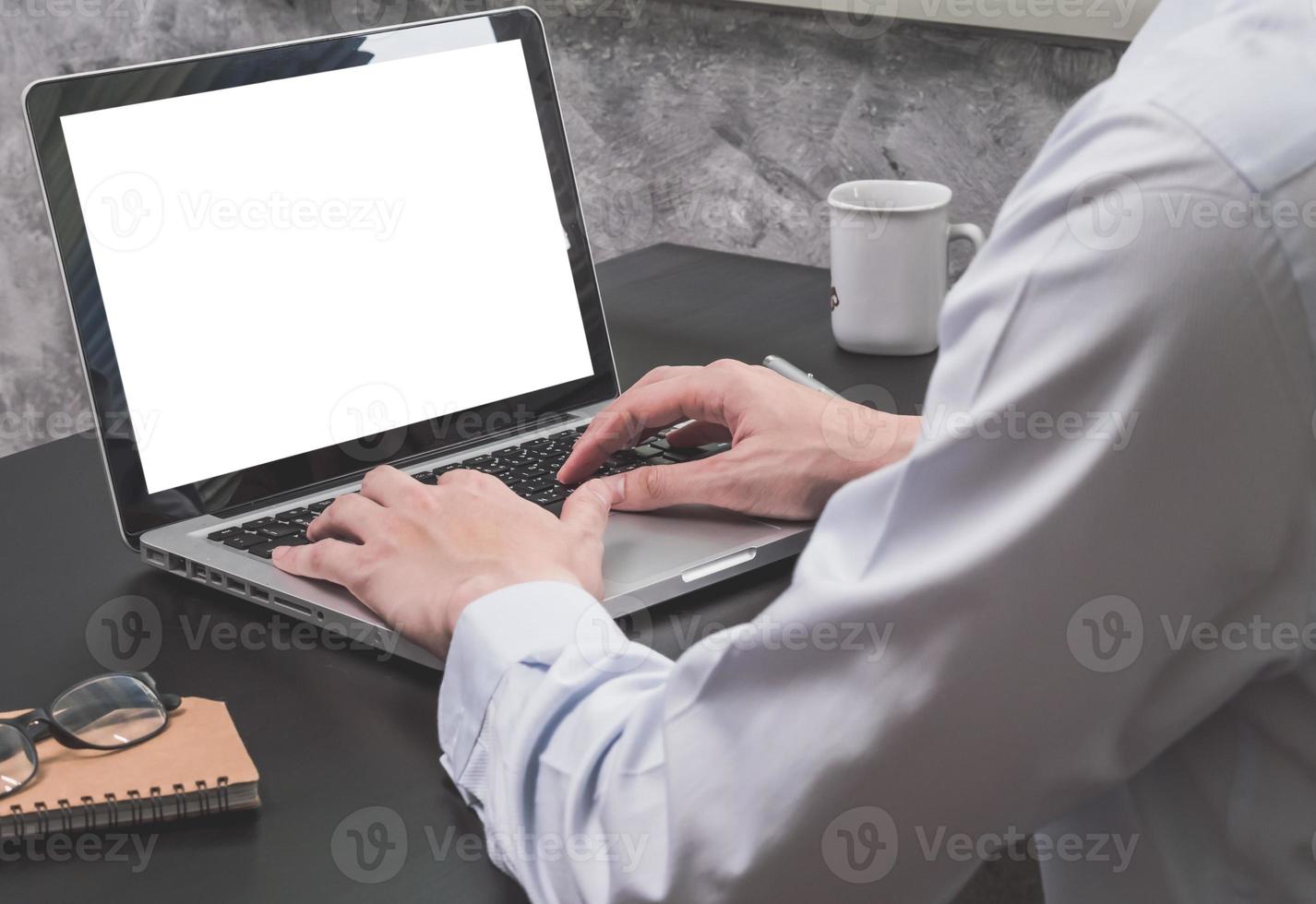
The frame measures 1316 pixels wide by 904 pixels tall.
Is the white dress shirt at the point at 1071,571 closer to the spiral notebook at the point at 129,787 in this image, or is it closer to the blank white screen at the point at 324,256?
the spiral notebook at the point at 129,787

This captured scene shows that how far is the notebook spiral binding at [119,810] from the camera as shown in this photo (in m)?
0.52

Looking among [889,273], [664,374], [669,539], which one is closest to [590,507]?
[669,539]

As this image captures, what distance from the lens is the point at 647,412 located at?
805 millimetres

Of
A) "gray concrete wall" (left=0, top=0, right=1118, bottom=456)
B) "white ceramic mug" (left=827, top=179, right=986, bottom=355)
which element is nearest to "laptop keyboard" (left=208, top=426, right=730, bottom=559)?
"white ceramic mug" (left=827, top=179, right=986, bottom=355)

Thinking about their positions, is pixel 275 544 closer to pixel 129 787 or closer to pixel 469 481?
pixel 469 481

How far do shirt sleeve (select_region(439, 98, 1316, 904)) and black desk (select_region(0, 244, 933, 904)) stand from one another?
110mm

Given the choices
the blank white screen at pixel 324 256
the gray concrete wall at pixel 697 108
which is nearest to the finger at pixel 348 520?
the blank white screen at pixel 324 256

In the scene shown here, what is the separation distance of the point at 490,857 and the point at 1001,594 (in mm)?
245

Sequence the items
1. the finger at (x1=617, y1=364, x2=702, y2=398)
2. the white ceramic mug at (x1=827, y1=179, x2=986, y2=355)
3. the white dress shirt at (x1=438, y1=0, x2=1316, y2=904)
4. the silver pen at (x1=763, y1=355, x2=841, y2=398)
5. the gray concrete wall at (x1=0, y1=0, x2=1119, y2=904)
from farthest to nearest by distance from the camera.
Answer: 1. the gray concrete wall at (x1=0, y1=0, x2=1119, y2=904)
2. the white ceramic mug at (x1=827, y1=179, x2=986, y2=355)
3. the silver pen at (x1=763, y1=355, x2=841, y2=398)
4. the finger at (x1=617, y1=364, x2=702, y2=398)
5. the white dress shirt at (x1=438, y1=0, x2=1316, y2=904)

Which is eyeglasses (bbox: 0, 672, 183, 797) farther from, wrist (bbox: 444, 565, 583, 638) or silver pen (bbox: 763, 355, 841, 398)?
silver pen (bbox: 763, 355, 841, 398)

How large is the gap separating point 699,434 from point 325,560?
0.90 feet

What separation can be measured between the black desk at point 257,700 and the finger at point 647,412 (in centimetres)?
13

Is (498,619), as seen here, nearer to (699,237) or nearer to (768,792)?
(768,792)

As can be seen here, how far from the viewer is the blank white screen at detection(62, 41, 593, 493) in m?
0.76
